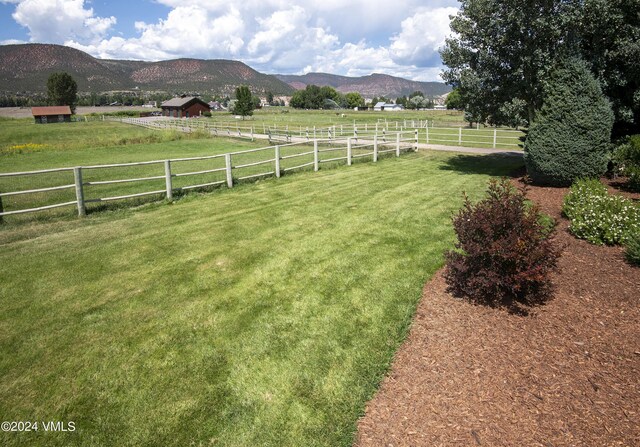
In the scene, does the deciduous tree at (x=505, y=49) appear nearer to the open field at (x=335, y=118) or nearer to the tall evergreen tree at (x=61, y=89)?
the open field at (x=335, y=118)

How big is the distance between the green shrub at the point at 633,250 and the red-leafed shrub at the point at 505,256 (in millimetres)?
1850

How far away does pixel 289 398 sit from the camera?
3.62 m

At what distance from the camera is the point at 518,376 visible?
148 inches

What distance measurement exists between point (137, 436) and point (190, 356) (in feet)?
3.39

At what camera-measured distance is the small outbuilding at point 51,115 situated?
8362 centimetres

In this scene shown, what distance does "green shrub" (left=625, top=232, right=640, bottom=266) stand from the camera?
5.91 m

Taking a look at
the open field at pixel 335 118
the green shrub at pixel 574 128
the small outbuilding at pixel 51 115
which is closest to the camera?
the green shrub at pixel 574 128

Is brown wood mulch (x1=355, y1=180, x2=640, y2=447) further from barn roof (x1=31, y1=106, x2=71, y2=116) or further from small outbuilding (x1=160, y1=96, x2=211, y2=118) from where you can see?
barn roof (x1=31, y1=106, x2=71, y2=116)

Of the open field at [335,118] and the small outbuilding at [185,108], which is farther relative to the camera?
the small outbuilding at [185,108]

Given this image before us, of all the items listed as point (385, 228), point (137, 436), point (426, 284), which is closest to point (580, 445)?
point (426, 284)

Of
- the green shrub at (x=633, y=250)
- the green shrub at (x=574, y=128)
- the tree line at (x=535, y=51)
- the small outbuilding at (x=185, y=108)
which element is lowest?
the green shrub at (x=633, y=250)

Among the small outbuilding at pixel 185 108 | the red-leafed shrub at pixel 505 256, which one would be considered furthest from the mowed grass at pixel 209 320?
the small outbuilding at pixel 185 108

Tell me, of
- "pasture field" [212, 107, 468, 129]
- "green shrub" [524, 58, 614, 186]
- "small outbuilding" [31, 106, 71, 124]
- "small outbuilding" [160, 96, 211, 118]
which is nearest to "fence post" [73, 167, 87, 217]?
"green shrub" [524, 58, 614, 186]

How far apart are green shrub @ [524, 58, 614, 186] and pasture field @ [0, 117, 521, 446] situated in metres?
4.54
